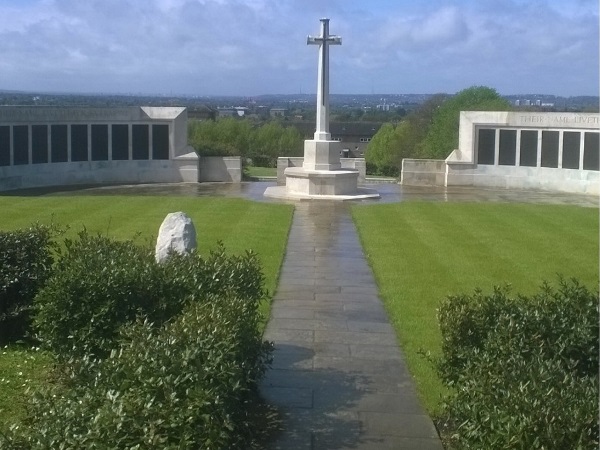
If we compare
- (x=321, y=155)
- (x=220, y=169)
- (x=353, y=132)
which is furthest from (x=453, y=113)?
(x=353, y=132)

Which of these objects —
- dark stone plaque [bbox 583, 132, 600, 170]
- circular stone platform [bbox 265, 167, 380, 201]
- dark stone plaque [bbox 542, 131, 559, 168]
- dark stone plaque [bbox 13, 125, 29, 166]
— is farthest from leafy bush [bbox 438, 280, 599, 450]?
dark stone plaque [bbox 542, 131, 559, 168]

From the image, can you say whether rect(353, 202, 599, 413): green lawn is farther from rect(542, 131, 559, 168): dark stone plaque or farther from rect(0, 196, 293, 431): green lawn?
rect(542, 131, 559, 168): dark stone plaque

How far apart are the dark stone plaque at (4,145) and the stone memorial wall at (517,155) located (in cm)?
1362

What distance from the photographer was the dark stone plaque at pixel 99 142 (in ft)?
104

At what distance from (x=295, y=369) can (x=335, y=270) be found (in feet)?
19.7

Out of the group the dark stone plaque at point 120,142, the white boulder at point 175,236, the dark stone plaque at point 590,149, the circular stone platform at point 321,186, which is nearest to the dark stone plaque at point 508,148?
the dark stone plaque at point 590,149

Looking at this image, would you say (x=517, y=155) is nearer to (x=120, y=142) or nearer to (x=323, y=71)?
(x=323, y=71)

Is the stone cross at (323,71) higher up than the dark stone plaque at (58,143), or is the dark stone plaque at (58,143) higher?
the stone cross at (323,71)

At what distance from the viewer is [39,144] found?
98.9 ft

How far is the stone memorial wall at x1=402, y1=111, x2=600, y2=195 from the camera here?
30469 mm

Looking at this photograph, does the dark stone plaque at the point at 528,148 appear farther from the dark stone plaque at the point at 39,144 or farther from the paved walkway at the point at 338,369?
the paved walkway at the point at 338,369

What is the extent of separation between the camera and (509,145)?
3178 centimetres

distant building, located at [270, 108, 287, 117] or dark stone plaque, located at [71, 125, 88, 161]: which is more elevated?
distant building, located at [270, 108, 287, 117]

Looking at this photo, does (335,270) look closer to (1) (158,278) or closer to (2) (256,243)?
(2) (256,243)
